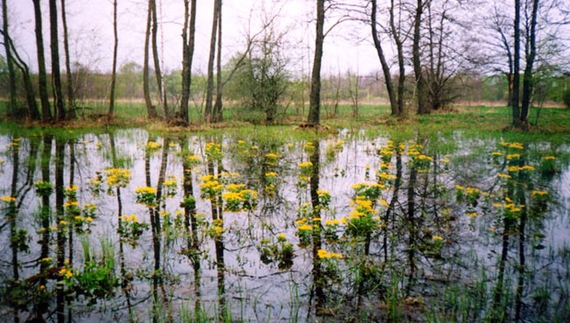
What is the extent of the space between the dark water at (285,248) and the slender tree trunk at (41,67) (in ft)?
34.9

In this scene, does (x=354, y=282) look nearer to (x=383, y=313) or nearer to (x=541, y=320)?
(x=383, y=313)

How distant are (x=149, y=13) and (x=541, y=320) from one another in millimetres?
23142

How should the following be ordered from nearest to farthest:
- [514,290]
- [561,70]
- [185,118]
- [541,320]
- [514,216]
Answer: [541,320], [514,290], [514,216], [561,70], [185,118]

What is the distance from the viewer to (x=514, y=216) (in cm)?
452

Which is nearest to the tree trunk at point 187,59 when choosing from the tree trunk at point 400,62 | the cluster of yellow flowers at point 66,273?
the tree trunk at point 400,62

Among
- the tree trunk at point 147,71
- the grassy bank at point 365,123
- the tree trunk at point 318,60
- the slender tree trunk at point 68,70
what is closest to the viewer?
the tree trunk at point 318,60

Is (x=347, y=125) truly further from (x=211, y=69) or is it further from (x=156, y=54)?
(x=156, y=54)

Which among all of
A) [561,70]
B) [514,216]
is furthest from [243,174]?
[561,70]

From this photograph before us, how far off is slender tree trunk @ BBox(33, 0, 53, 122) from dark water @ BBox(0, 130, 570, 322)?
10651 millimetres

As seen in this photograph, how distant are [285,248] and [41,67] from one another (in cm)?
1794

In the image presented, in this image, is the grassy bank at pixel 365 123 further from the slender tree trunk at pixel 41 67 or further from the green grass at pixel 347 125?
the slender tree trunk at pixel 41 67

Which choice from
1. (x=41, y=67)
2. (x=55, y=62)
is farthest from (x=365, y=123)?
(x=41, y=67)

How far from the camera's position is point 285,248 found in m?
3.53

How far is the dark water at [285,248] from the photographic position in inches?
103
